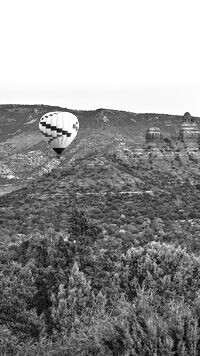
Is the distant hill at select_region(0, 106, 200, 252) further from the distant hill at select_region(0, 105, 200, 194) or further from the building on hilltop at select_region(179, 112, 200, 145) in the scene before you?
the building on hilltop at select_region(179, 112, 200, 145)

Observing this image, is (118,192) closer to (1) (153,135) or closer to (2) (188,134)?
(1) (153,135)

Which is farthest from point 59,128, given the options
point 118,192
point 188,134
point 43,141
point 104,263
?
point 43,141

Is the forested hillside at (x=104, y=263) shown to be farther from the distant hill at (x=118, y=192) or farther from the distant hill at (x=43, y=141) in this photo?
the distant hill at (x=43, y=141)

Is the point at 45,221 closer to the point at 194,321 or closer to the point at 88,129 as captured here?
the point at 194,321

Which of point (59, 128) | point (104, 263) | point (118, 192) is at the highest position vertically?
point (59, 128)

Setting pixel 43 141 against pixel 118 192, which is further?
pixel 43 141
